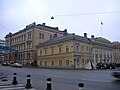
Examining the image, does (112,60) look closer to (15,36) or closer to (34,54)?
(34,54)

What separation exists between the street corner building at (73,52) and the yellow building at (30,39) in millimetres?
4205

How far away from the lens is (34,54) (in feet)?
275

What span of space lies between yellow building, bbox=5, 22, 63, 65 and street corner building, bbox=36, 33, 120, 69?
4.20m

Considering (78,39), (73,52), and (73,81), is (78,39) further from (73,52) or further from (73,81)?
(73,81)

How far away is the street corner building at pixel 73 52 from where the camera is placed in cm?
6381

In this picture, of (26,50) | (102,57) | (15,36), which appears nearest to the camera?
(102,57)

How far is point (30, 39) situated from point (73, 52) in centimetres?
2589

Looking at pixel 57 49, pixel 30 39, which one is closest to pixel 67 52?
pixel 57 49

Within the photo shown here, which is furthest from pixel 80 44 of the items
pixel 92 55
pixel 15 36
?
pixel 15 36

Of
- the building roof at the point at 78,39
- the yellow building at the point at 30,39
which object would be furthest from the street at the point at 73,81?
the yellow building at the point at 30,39

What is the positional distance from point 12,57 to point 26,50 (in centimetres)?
1597

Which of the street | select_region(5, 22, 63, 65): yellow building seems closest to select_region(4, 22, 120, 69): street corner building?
select_region(5, 22, 63, 65): yellow building

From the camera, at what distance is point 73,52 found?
206ft

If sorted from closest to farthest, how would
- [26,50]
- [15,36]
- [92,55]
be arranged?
[92,55], [26,50], [15,36]
